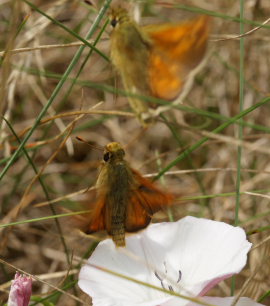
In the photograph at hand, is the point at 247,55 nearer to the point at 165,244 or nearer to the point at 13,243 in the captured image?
the point at 13,243

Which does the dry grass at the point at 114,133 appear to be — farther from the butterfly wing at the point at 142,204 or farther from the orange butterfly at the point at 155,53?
the butterfly wing at the point at 142,204

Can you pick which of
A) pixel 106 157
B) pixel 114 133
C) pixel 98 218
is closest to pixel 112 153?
pixel 106 157

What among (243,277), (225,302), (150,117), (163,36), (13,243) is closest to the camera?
(225,302)

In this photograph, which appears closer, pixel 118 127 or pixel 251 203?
pixel 251 203

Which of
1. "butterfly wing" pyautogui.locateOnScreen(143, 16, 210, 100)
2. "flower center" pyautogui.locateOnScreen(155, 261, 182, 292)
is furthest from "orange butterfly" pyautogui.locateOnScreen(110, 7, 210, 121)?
"flower center" pyautogui.locateOnScreen(155, 261, 182, 292)

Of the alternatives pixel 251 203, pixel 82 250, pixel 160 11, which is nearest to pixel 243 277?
pixel 251 203

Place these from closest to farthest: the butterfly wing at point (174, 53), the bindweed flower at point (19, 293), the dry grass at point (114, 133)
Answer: the bindweed flower at point (19, 293) → the butterfly wing at point (174, 53) → the dry grass at point (114, 133)

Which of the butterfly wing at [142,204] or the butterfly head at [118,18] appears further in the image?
the butterfly head at [118,18]

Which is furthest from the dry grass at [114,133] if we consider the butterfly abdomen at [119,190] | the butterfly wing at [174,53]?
the butterfly abdomen at [119,190]
